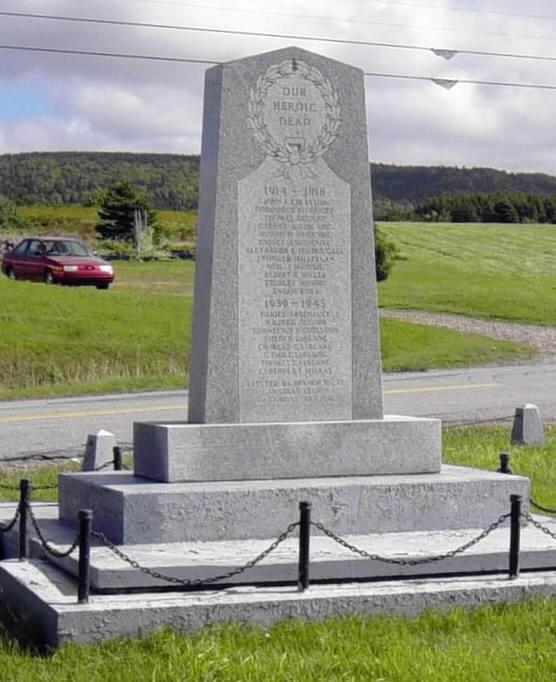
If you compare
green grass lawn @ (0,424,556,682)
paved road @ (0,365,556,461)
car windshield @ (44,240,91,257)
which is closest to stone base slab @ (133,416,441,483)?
green grass lawn @ (0,424,556,682)

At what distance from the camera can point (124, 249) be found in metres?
67.8

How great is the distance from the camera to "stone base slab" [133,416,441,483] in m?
9.73

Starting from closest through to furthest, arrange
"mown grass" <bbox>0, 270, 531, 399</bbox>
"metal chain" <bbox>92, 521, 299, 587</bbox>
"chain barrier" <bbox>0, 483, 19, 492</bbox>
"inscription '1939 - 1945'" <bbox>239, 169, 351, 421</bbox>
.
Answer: "metal chain" <bbox>92, 521, 299, 587</bbox> < "inscription '1939 - 1945'" <bbox>239, 169, 351, 421</bbox> < "chain barrier" <bbox>0, 483, 19, 492</bbox> < "mown grass" <bbox>0, 270, 531, 399</bbox>

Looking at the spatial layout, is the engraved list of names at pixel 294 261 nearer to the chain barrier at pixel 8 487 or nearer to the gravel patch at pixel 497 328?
the chain barrier at pixel 8 487

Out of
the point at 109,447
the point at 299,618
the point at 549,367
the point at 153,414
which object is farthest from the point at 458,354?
the point at 299,618

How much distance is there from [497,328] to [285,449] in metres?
27.5

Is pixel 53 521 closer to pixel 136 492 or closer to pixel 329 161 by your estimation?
pixel 136 492

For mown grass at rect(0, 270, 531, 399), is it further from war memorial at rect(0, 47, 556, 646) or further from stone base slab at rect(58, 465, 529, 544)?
stone base slab at rect(58, 465, 529, 544)

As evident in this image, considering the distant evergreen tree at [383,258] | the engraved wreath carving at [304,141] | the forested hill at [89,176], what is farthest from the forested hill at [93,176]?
the engraved wreath carving at [304,141]

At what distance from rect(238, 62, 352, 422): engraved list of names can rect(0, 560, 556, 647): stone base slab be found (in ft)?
6.61

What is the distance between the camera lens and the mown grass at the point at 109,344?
27281 mm

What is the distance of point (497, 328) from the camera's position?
37.0 m

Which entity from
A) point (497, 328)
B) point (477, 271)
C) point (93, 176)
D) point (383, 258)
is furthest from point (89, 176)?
point (497, 328)

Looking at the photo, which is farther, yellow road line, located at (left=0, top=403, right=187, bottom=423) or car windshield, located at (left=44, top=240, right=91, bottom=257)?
car windshield, located at (left=44, top=240, right=91, bottom=257)
